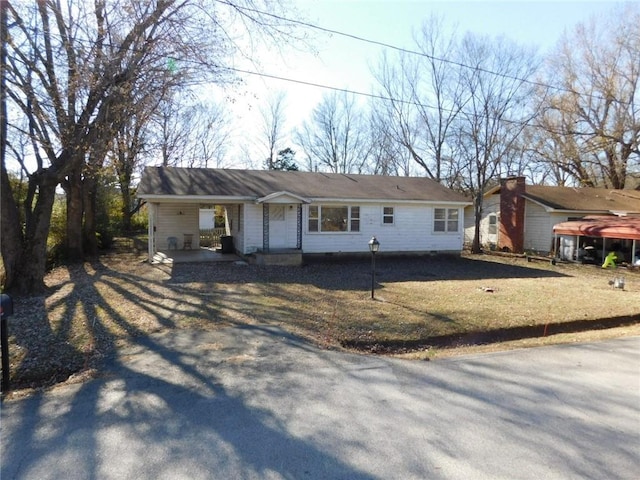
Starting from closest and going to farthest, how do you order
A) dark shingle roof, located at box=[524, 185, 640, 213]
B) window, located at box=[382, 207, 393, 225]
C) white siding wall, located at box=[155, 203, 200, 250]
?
window, located at box=[382, 207, 393, 225] → white siding wall, located at box=[155, 203, 200, 250] → dark shingle roof, located at box=[524, 185, 640, 213]

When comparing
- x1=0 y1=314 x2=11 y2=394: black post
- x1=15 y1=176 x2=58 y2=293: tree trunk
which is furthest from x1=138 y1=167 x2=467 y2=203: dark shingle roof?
x1=0 y1=314 x2=11 y2=394: black post

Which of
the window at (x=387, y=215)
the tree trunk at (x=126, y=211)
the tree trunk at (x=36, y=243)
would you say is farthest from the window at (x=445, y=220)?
the tree trunk at (x=126, y=211)

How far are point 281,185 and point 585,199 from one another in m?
17.8

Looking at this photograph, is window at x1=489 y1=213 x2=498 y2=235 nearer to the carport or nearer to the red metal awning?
the carport

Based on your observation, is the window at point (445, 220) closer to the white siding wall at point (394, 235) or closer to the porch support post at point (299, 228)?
the white siding wall at point (394, 235)

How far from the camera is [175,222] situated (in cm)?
1822

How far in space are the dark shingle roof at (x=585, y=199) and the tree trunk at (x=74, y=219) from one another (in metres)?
21.7

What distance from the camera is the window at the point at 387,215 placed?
17344 mm

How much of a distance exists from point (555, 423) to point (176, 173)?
16.4 meters

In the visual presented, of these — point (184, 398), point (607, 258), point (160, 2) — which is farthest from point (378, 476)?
point (607, 258)

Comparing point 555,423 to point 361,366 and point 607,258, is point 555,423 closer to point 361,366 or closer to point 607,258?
point 361,366

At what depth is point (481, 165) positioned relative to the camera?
22.9 meters

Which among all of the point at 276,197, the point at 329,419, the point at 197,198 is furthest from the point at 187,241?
the point at 329,419

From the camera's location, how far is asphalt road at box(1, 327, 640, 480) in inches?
113
